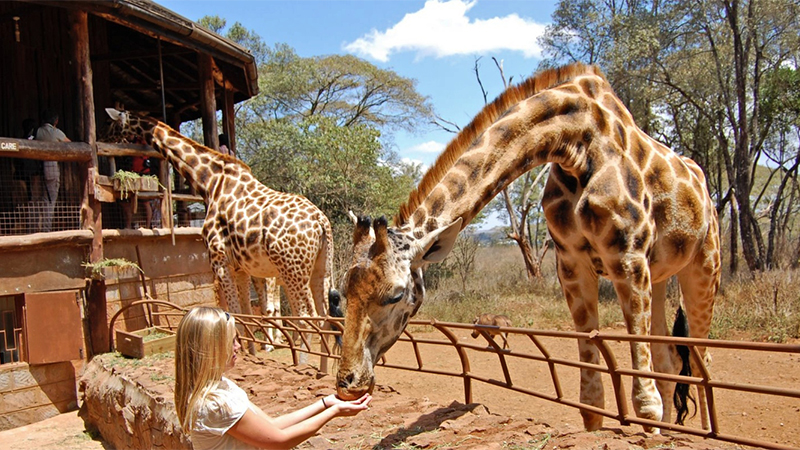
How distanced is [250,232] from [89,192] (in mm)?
2790

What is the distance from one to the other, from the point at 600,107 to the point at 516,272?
1470 centimetres

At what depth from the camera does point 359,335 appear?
2.76 metres

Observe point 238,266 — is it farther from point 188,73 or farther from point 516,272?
point 516,272

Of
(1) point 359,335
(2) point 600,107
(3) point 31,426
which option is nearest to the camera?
(1) point 359,335

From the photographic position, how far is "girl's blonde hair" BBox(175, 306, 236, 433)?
2.18 m

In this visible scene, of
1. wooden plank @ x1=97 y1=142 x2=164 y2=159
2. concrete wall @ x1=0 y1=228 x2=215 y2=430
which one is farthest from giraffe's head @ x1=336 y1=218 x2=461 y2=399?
wooden plank @ x1=97 y1=142 x2=164 y2=159

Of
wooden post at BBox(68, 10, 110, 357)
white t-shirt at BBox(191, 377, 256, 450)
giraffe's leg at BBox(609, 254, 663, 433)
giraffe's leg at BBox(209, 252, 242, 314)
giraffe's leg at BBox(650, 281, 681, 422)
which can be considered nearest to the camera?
white t-shirt at BBox(191, 377, 256, 450)

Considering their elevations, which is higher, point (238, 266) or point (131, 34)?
point (131, 34)

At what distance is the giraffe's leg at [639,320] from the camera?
3.19 metres

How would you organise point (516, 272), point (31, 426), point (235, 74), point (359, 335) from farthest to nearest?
point (516, 272)
point (235, 74)
point (31, 426)
point (359, 335)

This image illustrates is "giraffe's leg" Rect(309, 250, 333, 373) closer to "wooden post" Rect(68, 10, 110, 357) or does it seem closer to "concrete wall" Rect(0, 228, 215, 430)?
"concrete wall" Rect(0, 228, 215, 430)

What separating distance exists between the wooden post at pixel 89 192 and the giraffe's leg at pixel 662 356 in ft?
23.8

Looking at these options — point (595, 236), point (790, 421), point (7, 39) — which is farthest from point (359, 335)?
point (7, 39)

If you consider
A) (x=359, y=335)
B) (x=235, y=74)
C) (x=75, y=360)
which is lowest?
(x=75, y=360)
